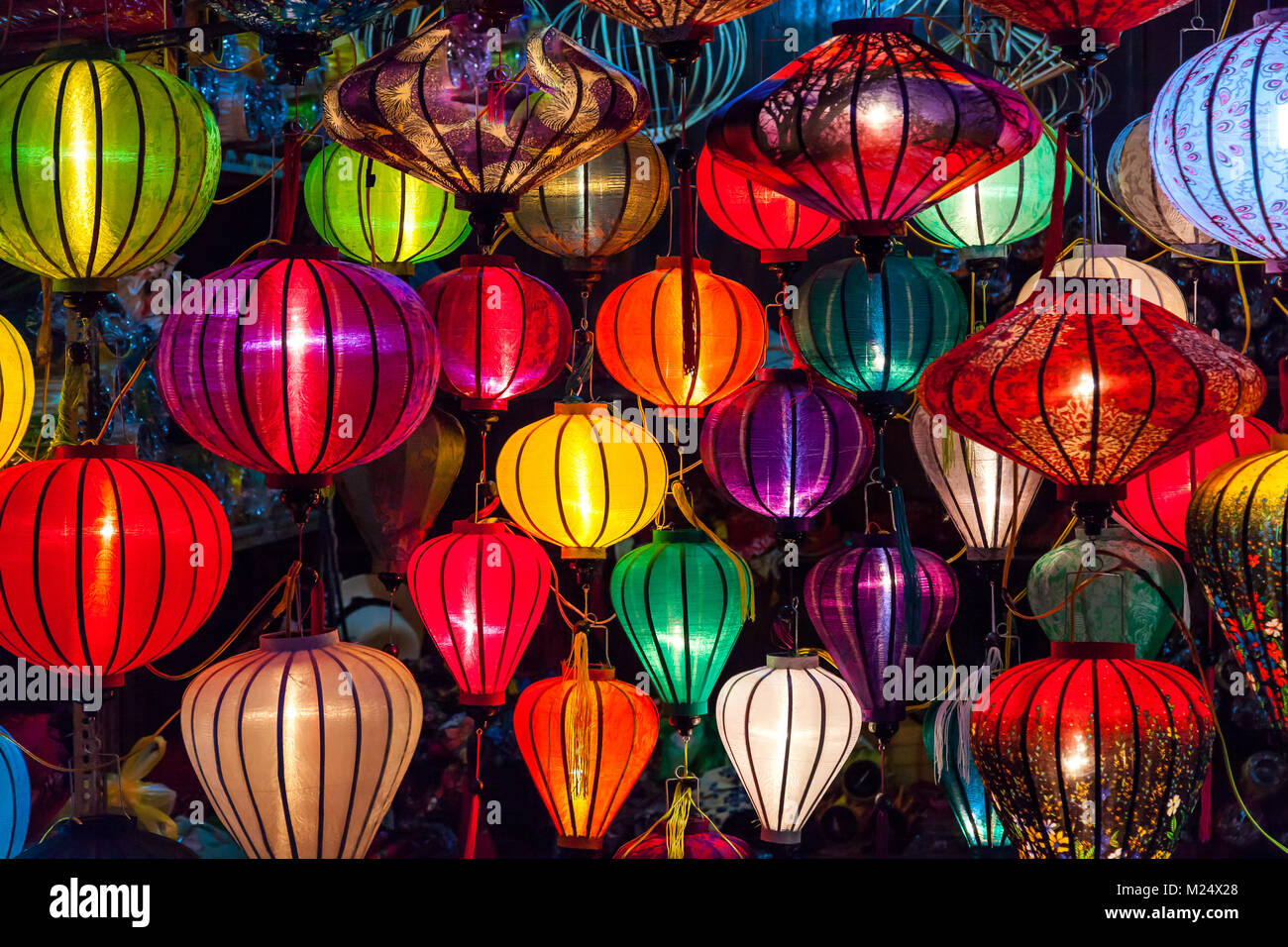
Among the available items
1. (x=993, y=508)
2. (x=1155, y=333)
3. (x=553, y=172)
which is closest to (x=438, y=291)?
(x=553, y=172)

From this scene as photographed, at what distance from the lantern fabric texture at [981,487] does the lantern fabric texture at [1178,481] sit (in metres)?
0.21

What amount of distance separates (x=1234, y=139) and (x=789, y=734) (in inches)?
57.1

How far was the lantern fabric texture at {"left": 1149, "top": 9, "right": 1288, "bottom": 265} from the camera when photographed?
2.22 meters

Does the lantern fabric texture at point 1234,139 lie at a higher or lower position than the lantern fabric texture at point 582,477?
higher

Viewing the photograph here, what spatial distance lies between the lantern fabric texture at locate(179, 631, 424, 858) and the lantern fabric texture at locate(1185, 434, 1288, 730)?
1.30 meters

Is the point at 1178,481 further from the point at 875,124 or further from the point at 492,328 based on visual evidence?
the point at 492,328

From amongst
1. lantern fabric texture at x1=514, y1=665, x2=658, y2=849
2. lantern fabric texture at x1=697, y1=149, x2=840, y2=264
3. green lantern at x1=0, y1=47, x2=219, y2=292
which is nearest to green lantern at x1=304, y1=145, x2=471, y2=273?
lantern fabric texture at x1=697, y1=149, x2=840, y2=264

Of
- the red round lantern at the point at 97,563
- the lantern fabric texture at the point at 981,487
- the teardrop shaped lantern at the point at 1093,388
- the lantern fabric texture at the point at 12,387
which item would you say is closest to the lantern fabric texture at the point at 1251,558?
the teardrop shaped lantern at the point at 1093,388

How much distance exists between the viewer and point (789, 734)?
310 centimetres

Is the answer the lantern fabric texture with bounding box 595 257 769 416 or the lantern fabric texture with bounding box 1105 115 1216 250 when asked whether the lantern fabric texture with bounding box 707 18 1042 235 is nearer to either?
the lantern fabric texture with bounding box 595 257 769 416

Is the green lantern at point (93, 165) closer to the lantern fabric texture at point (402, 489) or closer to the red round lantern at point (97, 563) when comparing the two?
the red round lantern at point (97, 563)

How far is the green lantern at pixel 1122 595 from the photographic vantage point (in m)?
2.97

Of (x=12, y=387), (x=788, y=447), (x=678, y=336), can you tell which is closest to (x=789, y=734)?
(x=788, y=447)
